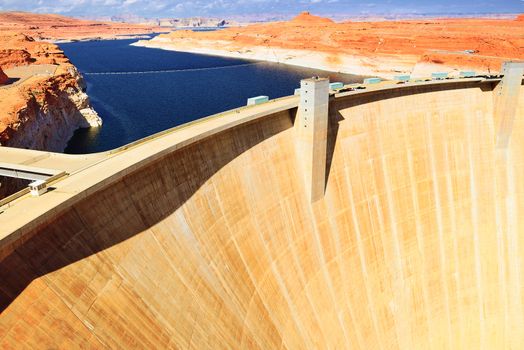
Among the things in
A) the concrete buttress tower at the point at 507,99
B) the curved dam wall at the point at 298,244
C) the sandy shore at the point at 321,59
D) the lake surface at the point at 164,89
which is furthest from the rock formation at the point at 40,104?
the sandy shore at the point at 321,59

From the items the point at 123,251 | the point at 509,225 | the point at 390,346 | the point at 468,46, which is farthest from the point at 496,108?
the point at 468,46

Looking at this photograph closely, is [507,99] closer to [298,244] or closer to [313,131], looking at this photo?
[313,131]

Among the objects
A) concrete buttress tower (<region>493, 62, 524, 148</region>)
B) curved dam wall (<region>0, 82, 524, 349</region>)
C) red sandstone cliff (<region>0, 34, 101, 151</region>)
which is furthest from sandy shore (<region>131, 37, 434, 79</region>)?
red sandstone cliff (<region>0, 34, 101, 151</region>)

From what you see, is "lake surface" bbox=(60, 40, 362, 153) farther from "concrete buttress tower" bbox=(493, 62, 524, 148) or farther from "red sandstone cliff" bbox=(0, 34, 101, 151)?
"concrete buttress tower" bbox=(493, 62, 524, 148)

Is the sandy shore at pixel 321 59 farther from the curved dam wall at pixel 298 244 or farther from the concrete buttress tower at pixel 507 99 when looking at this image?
the curved dam wall at pixel 298 244

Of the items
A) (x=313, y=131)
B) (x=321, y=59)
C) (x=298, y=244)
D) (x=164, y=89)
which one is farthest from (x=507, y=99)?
(x=321, y=59)

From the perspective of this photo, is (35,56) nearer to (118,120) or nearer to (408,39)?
(118,120)
